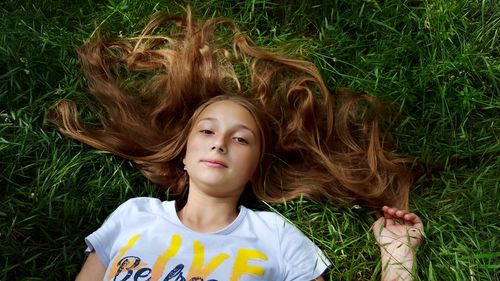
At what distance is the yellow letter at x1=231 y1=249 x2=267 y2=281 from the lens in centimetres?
319

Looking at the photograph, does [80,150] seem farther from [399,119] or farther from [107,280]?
[399,119]

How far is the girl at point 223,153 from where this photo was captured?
10.8 ft

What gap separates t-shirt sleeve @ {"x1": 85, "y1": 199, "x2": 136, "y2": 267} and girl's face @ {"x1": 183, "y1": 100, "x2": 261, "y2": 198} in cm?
47

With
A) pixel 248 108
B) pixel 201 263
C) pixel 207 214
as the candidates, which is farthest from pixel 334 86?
pixel 201 263

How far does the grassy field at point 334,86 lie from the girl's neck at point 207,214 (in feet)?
1.26

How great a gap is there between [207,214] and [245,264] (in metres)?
0.40

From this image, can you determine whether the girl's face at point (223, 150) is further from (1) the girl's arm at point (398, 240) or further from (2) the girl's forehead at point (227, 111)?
(1) the girl's arm at point (398, 240)

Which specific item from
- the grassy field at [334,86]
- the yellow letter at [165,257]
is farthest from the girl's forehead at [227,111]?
the yellow letter at [165,257]

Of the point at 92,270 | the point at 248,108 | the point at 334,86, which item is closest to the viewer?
the point at 92,270

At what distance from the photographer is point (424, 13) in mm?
4266

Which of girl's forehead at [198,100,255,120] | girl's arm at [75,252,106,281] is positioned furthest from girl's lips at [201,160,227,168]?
girl's arm at [75,252,106,281]

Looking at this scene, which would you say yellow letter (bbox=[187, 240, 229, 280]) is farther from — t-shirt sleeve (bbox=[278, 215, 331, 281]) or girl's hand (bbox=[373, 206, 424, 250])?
girl's hand (bbox=[373, 206, 424, 250])

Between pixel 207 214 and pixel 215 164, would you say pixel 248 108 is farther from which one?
pixel 207 214

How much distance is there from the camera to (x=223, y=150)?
338cm
